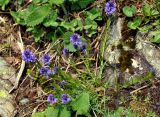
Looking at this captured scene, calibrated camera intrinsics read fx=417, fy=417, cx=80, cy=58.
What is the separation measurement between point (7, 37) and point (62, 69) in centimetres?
71

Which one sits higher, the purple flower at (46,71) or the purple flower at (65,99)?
the purple flower at (46,71)

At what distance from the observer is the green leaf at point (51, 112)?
3.17 metres

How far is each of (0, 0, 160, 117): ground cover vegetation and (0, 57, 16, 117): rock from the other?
7.1 inches

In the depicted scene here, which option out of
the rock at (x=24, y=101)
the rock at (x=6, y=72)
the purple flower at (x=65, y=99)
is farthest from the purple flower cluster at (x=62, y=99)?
the rock at (x=6, y=72)

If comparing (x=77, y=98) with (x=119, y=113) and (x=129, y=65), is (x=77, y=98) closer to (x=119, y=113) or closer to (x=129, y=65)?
(x=119, y=113)

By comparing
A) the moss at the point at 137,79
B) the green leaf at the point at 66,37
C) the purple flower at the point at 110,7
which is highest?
the purple flower at the point at 110,7

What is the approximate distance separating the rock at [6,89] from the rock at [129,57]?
32.4 inches

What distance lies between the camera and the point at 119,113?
3162 mm

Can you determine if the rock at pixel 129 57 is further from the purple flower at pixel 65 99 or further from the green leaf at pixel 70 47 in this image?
the purple flower at pixel 65 99

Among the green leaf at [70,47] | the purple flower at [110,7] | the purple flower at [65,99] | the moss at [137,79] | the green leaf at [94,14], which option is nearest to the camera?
the purple flower at [65,99]

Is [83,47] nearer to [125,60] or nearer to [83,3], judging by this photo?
[125,60]

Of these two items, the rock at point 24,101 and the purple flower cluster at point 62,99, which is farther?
the rock at point 24,101

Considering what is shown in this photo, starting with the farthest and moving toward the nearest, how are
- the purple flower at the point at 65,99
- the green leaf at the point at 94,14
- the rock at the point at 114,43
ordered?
the green leaf at the point at 94,14
the rock at the point at 114,43
the purple flower at the point at 65,99

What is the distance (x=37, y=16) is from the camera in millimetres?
3732
